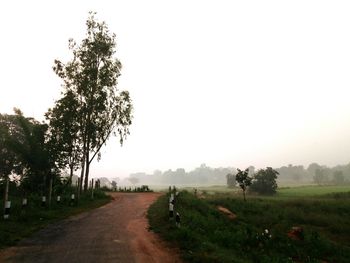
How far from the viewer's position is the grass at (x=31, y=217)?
49.9 feet

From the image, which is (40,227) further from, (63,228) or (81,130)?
(81,130)

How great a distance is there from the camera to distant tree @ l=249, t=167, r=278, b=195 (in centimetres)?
9450

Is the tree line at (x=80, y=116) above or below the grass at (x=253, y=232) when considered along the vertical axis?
above

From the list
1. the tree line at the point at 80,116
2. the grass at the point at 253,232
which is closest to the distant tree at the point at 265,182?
the grass at the point at 253,232

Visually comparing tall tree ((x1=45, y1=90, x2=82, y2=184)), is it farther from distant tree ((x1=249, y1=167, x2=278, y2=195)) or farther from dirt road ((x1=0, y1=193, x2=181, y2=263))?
distant tree ((x1=249, y1=167, x2=278, y2=195))

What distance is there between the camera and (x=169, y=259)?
39.8ft

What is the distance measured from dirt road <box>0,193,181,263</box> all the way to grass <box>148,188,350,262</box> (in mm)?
971

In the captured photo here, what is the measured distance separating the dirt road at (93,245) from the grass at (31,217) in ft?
2.24

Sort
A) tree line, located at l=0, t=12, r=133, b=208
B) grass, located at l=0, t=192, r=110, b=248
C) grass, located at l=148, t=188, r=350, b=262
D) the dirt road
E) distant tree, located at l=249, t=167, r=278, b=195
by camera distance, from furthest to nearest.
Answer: distant tree, located at l=249, t=167, r=278, b=195, tree line, located at l=0, t=12, r=133, b=208, grass, located at l=0, t=192, r=110, b=248, grass, located at l=148, t=188, r=350, b=262, the dirt road

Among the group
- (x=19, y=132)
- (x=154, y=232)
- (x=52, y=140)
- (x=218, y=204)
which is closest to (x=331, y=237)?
(x=218, y=204)

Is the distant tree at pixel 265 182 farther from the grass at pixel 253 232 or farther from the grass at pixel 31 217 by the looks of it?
the grass at pixel 31 217

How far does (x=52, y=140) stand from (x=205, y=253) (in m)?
23.7

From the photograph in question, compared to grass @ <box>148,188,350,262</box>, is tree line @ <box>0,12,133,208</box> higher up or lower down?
higher up

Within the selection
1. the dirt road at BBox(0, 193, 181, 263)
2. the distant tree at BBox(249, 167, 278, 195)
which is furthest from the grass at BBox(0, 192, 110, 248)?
the distant tree at BBox(249, 167, 278, 195)
